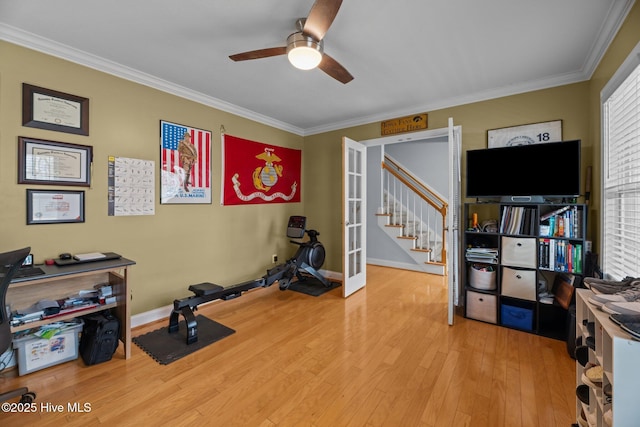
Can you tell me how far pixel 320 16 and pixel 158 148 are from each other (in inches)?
87.6

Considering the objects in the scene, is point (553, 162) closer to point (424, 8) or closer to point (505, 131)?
point (505, 131)

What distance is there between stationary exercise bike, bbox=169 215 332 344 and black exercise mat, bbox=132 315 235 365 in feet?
0.24

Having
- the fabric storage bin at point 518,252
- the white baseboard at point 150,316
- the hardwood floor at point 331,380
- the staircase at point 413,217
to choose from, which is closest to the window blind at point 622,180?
the fabric storage bin at point 518,252

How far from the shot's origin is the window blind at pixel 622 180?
1751 millimetres

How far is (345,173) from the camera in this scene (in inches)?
141

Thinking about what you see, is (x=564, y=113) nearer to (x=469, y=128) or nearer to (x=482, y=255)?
(x=469, y=128)

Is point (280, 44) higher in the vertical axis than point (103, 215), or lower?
higher

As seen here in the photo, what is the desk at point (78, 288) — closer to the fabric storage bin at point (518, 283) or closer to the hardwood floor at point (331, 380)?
the hardwood floor at point (331, 380)

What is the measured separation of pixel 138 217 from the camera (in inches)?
108

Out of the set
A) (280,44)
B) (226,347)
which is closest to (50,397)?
(226,347)

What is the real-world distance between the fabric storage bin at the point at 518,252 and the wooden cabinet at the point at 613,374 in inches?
60.8

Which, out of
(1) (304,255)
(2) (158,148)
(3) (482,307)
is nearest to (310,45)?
(2) (158,148)

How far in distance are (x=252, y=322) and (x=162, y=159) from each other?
6.64ft

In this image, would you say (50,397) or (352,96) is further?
(352,96)
